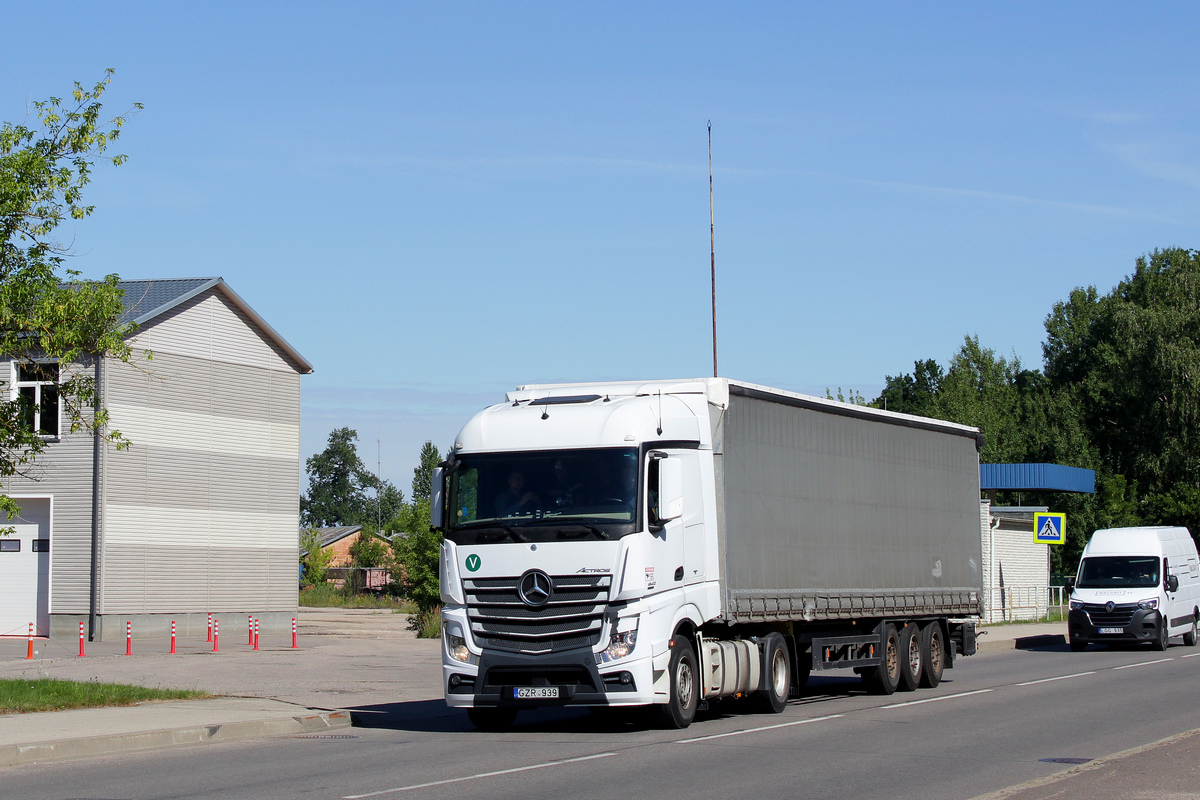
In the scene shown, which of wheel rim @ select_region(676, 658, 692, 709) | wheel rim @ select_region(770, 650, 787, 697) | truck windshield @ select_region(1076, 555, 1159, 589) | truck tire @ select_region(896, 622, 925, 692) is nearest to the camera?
wheel rim @ select_region(676, 658, 692, 709)

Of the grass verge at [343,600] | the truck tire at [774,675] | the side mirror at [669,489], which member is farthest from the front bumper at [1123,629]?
the grass verge at [343,600]

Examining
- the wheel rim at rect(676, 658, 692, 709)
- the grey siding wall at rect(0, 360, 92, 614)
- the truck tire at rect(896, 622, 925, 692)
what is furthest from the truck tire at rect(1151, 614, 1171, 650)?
the grey siding wall at rect(0, 360, 92, 614)

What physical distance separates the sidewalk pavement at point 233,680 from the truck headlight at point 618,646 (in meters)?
3.93

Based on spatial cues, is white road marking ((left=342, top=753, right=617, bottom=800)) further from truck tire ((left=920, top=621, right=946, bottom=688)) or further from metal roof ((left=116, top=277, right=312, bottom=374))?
metal roof ((left=116, top=277, right=312, bottom=374))

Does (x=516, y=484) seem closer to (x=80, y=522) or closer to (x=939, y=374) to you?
(x=80, y=522)

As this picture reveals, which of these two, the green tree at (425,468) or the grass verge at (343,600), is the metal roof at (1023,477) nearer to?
the grass verge at (343,600)

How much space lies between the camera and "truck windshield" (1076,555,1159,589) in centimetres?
3097

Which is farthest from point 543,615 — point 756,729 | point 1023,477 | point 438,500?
point 1023,477

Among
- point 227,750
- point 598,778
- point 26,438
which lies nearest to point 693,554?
point 598,778

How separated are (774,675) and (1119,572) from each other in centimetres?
1833

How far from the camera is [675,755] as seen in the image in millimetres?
12117

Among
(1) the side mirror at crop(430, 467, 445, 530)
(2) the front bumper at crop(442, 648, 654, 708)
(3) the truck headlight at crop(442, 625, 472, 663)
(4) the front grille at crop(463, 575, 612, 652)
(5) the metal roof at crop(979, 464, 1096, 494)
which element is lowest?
(2) the front bumper at crop(442, 648, 654, 708)

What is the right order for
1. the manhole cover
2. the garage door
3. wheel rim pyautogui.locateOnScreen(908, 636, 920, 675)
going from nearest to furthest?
1. the manhole cover
2. wheel rim pyautogui.locateOnScreen(908, 636, 920, 675)
3. the garage door

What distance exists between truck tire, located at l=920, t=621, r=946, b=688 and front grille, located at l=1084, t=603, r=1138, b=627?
12.0 metres
